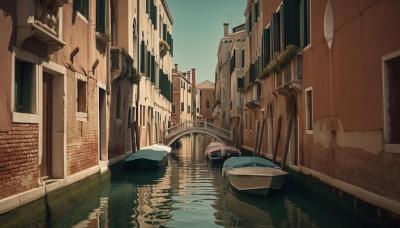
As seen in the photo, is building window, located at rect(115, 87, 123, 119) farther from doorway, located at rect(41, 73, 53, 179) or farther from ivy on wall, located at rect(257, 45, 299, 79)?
doorway, located at rect(41, 73, 53, 179)

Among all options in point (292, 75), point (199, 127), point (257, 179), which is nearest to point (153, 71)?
point (199, 127)

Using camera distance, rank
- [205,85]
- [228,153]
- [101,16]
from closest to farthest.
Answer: [101,16] < [228,153] < [205,85]

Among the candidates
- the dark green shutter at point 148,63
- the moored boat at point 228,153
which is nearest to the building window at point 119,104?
the dark green shutter at point 148,63

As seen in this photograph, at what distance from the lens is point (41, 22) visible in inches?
249

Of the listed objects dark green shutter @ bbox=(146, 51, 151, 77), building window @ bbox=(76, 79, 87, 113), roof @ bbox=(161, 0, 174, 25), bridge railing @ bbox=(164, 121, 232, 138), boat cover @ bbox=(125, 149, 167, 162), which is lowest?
boat cover @ bbox=(125, 149, 167, 162)

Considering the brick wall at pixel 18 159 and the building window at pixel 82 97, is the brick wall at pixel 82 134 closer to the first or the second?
the building window at pixel 82 97

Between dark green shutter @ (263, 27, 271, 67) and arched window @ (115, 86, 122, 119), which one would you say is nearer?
arched window @ (115, 86, 122, 119)

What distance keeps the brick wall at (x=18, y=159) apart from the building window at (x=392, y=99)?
14.9 feet

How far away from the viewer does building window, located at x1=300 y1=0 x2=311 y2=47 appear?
10344mm

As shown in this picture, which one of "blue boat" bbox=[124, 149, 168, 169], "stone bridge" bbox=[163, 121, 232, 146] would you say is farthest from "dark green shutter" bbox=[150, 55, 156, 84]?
"stone bridge" bbox=[163, 121, 232, 146]

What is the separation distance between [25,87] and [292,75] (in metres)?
6.58

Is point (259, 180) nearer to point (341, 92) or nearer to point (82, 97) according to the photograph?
point (341, 92)

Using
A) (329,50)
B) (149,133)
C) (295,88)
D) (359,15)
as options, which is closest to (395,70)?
(359,15)

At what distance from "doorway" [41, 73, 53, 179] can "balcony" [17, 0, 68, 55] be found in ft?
2.71
